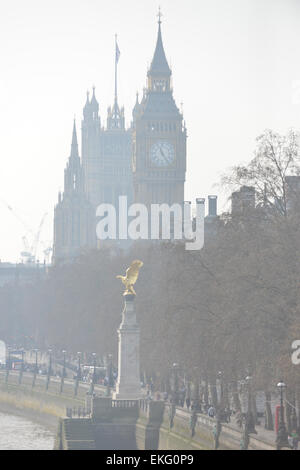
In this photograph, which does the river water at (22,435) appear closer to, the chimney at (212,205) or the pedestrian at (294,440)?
the pedestrian at (294,440)

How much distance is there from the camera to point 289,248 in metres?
82.9

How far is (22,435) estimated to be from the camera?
416 ft

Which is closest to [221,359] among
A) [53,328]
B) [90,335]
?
[90,335]

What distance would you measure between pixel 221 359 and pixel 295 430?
30.6ft

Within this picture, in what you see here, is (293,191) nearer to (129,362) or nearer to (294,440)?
(294,440)

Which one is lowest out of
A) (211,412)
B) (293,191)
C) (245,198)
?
(211,412)

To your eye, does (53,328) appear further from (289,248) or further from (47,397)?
(289,248)

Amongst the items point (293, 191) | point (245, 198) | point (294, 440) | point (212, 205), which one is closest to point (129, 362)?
point (245, 198)

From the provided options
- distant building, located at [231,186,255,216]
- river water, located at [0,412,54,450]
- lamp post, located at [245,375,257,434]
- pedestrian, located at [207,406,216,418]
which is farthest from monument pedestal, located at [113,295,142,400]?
lamp post, located at [245,375,257,434]

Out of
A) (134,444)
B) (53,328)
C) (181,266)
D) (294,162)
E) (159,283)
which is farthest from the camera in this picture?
(53,328)

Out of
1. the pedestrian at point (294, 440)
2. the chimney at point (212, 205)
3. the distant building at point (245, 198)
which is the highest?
the chimney at point (212, 205)

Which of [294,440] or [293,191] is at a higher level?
[293,191]

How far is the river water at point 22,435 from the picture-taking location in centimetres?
11762

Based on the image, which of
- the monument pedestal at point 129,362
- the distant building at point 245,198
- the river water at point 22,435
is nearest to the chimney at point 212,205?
the river water at point 22,435
